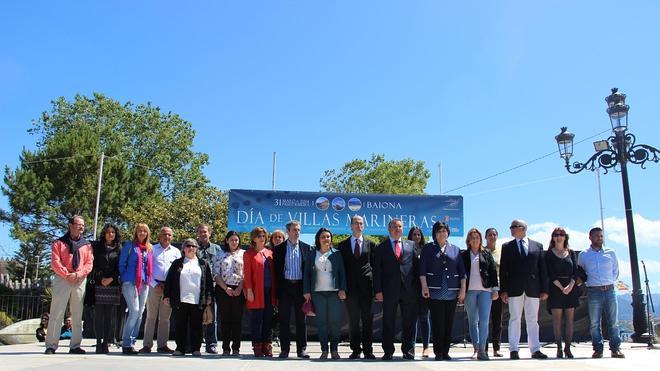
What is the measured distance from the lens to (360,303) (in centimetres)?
724

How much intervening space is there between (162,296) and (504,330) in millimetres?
7641

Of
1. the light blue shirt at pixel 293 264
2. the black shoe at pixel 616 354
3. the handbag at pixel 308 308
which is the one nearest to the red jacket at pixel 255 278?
the light blue shirt at pixel 293 264

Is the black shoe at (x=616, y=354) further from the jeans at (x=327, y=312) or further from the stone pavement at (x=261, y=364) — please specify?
the jeans at (x=327, y=312)

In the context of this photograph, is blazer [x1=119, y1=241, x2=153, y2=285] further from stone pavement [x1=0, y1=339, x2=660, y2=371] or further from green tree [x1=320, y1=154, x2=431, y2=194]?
green tree [x1=320, y1=154, x2=431, y2=194]

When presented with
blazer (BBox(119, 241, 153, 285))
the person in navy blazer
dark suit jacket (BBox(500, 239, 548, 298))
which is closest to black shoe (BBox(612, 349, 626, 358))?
dark suit jacket (BBox(500, 239, 548, 298))

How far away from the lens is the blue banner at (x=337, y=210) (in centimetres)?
1290

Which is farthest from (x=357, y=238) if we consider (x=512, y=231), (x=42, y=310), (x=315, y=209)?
(x=42, y=310)

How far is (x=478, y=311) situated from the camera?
7488 mm

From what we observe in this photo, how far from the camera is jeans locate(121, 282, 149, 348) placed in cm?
723

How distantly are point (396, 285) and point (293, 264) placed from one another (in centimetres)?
129

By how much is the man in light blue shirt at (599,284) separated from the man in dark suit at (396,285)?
2409 mm

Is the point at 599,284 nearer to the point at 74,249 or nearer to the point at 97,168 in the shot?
the point at 74,249

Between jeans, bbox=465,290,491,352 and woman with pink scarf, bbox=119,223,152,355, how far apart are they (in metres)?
4.14

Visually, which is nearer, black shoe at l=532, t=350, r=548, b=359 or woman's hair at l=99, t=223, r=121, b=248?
black shoe at l=532, t=350, r=548, b=359
